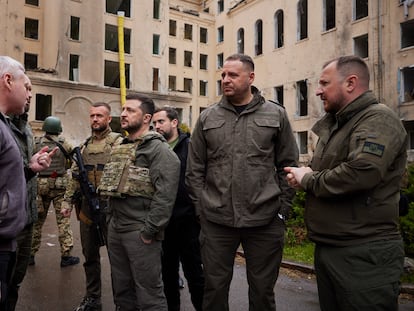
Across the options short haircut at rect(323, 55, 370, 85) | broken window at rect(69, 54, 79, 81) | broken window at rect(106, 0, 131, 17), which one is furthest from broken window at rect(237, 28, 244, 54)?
short haircut at rect(323, 55, 370, 85)

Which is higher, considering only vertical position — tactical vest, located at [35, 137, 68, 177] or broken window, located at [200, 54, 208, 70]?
broken window, located at [200, 54, 208, 70]

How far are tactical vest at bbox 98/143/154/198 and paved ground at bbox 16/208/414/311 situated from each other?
1.89 meters

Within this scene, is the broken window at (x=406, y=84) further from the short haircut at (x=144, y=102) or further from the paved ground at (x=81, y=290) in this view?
the short haircut at (x=144, y=102)

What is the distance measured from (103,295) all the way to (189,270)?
161cm

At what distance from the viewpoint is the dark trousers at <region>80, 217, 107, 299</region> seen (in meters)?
4.94

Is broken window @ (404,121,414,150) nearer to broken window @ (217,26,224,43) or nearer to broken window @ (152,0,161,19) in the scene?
broken window @ (152,0,161,19)

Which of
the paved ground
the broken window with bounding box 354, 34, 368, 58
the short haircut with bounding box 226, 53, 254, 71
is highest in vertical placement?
the broken window with bounding box 354, 34, 368, 58

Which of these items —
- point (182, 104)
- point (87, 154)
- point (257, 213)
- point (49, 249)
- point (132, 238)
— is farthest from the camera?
point (182, 104)

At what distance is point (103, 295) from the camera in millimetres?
5566

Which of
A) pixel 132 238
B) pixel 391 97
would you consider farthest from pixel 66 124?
pixel 132 238

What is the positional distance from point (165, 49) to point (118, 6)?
482 cm

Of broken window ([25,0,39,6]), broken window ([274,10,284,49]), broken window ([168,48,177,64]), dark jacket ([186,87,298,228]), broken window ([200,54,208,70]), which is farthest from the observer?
broken window ([200,54,208,70])

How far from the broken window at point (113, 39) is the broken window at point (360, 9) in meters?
16.6

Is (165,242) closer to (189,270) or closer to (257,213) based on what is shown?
(189,270)
